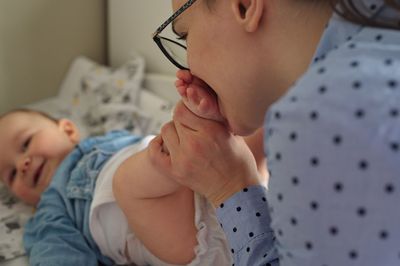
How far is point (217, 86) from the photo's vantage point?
2.13ft

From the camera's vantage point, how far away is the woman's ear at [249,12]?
0.55m

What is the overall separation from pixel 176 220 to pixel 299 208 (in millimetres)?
477

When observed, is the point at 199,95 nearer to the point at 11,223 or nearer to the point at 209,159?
the point at 209,159

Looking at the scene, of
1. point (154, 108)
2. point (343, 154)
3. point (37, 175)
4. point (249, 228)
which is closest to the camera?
point (343, 154)

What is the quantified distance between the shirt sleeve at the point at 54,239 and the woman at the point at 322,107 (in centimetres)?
52

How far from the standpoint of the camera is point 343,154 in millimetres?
431

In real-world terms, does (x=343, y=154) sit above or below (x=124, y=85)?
above

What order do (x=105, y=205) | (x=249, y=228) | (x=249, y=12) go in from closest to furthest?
(x=249, y=12) → (x=249, y=228) → (x=105, y=205)

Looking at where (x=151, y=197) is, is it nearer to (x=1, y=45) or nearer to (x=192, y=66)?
(x=192, y=66)

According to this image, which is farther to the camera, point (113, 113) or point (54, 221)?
point (113, 113)

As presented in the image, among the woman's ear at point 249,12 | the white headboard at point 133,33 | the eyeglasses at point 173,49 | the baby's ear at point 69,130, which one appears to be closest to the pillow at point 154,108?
the white headboard at point 133,33

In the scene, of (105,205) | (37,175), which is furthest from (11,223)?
(105,205)

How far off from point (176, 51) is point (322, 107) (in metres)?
0.40

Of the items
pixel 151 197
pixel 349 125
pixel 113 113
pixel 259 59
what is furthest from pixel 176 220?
pixel 113 113
